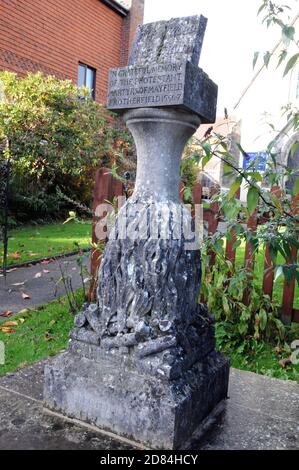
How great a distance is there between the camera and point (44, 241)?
816 centimetres

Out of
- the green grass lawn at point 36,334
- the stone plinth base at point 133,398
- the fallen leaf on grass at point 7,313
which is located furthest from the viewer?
the fallen leaf on grass at point 7,313

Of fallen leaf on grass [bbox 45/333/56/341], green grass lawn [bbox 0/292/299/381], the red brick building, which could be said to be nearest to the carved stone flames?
green grass lawn [bbox 0/292/299/381]

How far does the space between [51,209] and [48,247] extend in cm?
356

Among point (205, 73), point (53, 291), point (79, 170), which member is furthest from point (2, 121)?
point (205, 73)

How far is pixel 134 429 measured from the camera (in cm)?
178

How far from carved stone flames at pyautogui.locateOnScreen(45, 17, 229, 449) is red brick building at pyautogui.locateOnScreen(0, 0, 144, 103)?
11.2 meters

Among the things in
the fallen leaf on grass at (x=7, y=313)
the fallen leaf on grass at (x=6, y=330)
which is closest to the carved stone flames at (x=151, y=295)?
the fallen leaf on grass at (x=6, y=330)

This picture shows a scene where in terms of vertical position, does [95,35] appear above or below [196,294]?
above

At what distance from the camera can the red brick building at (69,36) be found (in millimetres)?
11938

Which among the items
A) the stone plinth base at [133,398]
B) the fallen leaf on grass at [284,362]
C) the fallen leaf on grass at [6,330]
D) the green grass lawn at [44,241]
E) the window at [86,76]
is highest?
the window at [86,76]

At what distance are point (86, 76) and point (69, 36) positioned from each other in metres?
1.58

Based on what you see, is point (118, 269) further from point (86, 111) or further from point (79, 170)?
point (86, 111)

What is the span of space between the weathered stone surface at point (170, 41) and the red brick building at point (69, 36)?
433 inches

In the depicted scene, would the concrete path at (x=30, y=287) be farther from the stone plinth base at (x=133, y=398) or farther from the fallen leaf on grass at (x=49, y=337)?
the stone plinth base at (x=133, y=398)
